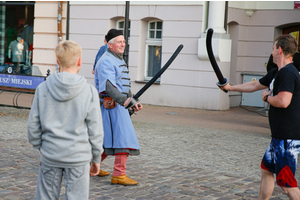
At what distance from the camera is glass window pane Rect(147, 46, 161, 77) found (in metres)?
14.4

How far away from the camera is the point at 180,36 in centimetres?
1357

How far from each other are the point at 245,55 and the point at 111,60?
10.7 m

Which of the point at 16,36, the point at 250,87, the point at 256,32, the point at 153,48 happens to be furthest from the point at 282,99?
the point at 16,36

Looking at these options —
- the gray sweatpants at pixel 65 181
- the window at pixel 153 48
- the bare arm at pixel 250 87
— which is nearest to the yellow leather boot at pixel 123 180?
the bare arm at pixel 250 87

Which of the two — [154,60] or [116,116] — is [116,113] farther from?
[154,60]

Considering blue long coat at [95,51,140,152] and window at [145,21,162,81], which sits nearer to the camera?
blue long coat at [95,51,140,152]

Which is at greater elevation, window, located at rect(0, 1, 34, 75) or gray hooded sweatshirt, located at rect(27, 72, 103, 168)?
window, located at rect(0, 1, 34, 75)

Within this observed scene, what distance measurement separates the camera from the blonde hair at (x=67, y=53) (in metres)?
2.88

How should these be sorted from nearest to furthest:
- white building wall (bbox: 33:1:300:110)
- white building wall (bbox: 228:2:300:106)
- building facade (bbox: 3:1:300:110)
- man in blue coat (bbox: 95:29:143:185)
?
man in blue coat (bbox: 95:29:143:185) → building facade (bbox: 3:1:300:110) → white building wall (bbox: 33:1:300:110) → white building wall (bbox: 228:2:300:106)

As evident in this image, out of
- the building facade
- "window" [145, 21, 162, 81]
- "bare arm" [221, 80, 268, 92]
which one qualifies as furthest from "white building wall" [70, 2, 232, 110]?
"bare arm" [221, 80, 268, 92]

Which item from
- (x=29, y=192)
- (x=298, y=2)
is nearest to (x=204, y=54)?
(x=298, y=2)

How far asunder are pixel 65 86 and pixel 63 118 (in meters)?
0.23

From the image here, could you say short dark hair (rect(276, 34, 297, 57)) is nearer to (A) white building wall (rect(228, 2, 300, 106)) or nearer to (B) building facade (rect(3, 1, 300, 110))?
(B) building facade (rect(3, 1, 300, 110))

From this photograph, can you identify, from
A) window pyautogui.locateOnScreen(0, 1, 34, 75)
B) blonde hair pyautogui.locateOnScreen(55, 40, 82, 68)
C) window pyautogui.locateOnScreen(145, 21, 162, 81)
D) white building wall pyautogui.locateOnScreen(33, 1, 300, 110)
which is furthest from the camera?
window pyautogui.locateOnScreen(0, 1, 34, 75)
